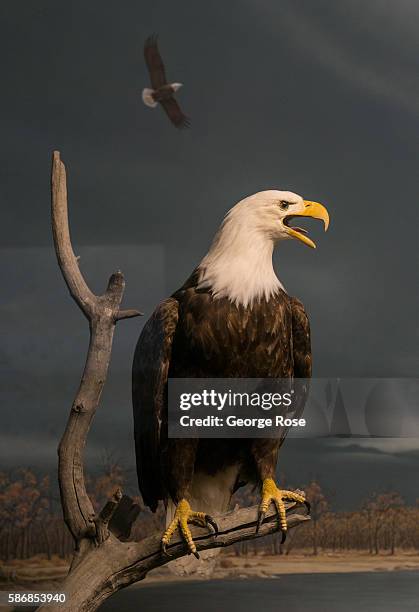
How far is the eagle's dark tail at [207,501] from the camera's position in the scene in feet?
7.94

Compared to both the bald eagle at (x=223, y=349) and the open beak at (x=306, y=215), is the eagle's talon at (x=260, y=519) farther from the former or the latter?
the open beak at (x=306, y=215)

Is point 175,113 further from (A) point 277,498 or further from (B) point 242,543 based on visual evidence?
(B) point 242,543

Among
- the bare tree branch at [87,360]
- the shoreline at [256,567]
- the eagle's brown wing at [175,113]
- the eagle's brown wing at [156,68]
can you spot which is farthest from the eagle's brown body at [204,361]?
the eagle's brown wing at [156,68]

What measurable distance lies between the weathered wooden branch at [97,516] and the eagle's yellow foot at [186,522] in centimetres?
2

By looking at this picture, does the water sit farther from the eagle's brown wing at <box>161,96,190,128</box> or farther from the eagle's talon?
the eagle's brown wing at <box>161,96,190,128</box>

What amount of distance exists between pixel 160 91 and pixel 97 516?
55.8 inches

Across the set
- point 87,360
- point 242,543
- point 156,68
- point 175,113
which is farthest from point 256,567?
point 156,68

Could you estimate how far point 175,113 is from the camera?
2689 mm

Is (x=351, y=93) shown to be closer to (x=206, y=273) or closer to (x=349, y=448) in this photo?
(x=206, y=273)

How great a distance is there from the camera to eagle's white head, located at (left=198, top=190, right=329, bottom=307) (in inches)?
92.2

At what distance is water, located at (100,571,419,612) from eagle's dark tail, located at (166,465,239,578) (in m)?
0.05

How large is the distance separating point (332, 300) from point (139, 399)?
0.72 metres

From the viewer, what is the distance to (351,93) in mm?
2670

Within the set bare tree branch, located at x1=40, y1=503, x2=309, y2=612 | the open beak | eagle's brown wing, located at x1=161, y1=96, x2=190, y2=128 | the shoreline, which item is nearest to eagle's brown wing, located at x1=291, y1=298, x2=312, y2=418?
the open beak
